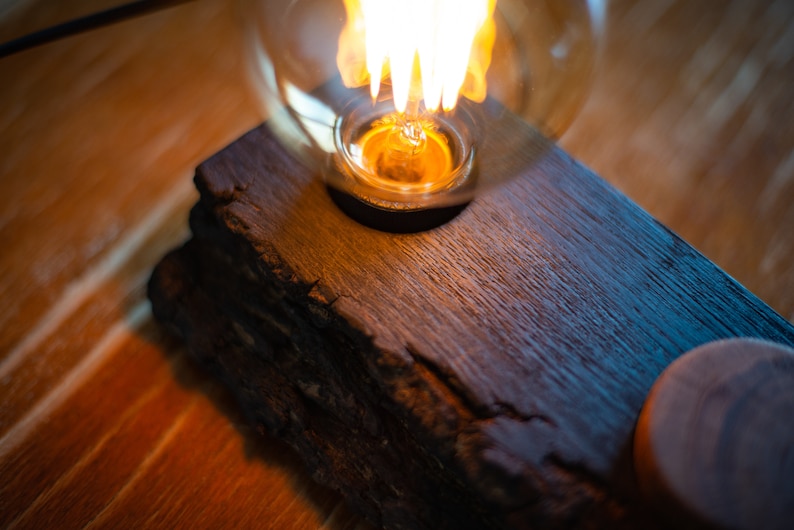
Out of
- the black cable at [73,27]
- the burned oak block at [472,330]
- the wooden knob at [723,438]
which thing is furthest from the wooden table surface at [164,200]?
the wooden knob at [723,438]

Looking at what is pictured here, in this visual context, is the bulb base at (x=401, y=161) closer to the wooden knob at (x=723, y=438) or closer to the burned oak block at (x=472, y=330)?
the burned oak block at (x=472, y=330)

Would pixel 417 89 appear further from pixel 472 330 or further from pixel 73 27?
pixel 73 27

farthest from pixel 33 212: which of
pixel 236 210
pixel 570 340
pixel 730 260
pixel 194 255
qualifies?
pixel 730 260

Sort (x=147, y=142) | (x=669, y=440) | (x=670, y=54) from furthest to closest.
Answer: (x=670, y=54) → (x=147, y=142) → (x=669, y=440)

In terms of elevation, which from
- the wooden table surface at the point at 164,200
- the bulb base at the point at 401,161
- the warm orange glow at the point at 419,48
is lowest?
the wooden table surface at the point at 164,200

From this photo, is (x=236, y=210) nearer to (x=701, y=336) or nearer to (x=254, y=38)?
(x=254, y=38)

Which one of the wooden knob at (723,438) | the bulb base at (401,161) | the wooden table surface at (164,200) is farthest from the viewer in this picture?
the wooden table surface at (164,200)
